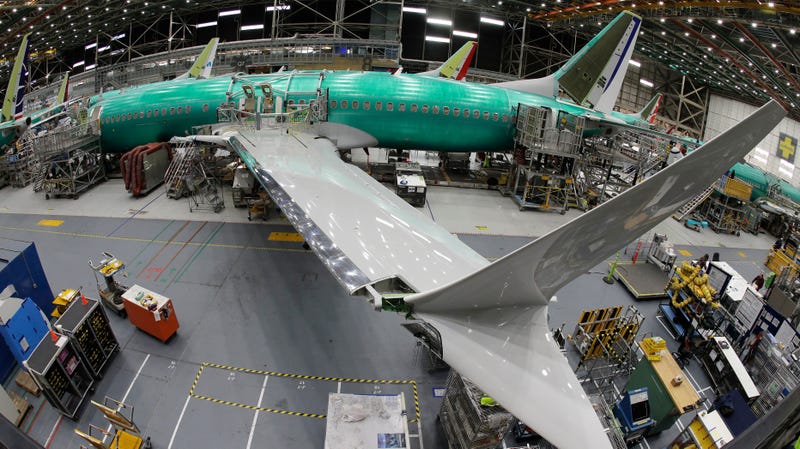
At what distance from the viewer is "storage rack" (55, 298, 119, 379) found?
26.4 feet

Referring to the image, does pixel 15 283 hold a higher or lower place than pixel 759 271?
higher

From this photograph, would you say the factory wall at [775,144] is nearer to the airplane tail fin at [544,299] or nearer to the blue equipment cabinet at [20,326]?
the airplane tail fin at [544,299]

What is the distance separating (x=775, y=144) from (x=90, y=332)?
46.4m

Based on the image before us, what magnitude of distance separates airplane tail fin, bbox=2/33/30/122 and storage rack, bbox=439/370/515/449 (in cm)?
2447

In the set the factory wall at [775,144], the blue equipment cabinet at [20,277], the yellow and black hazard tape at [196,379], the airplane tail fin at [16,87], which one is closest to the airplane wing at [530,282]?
the yellow and black hazard tape at [196,379]

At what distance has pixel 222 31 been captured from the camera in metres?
47.5

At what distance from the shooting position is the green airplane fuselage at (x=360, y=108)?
58.8 feet

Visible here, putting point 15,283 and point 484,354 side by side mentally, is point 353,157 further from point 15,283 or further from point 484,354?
point 484,354

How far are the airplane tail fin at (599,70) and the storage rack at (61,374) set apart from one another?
1954cm

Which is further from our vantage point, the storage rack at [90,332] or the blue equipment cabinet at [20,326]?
the storage rack at [90,332]

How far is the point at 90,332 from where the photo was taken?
8.43 metres

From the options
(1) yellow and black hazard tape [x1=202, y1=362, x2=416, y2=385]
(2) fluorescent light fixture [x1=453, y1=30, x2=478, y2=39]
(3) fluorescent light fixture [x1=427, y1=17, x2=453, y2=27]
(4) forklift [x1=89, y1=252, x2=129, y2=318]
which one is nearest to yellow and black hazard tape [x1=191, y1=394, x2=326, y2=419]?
(1) yellow and black hazard tape [x1=202, y1=362, x2=416, y2=385]

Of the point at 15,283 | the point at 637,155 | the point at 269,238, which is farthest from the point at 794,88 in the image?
Result: the point at 15,283

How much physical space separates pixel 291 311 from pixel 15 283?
6.08 m
